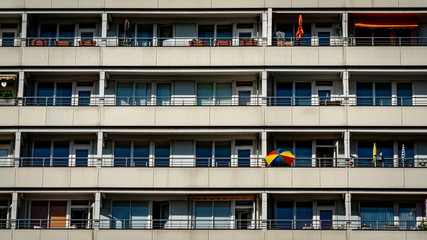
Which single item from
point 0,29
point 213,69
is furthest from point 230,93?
point 0,29

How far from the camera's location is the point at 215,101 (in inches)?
1847

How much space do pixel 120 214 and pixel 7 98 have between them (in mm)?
7992

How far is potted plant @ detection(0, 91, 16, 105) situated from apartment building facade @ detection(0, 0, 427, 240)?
0.26 feet

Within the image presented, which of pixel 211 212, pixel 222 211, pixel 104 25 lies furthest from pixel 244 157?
pixel 104 25

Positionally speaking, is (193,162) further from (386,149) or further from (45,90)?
(386,149)

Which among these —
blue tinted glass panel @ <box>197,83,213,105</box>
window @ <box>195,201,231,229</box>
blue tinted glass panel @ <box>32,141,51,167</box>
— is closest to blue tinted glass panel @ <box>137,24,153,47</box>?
blue tinted glass panel @ <box>197,83,213,105</box>

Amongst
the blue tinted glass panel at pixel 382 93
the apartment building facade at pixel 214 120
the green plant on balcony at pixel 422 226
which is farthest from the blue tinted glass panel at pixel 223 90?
the green plant on balcony at pixel 422 226

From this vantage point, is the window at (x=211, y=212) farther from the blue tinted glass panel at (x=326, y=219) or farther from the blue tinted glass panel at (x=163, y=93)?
the blue tinted glass panel at (x=163, y=93)

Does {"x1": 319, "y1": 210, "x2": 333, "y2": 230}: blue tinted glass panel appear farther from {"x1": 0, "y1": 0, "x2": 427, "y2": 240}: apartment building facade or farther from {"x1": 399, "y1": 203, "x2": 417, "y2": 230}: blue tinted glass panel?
{"x1": 399, "y1": 203, "x2": 417, "y2": 230}: blue tinted glass panel

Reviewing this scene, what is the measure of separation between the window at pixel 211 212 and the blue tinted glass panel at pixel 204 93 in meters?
5.13

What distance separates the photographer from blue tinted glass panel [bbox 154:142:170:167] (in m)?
46.1

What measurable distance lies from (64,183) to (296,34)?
13729 millimetres

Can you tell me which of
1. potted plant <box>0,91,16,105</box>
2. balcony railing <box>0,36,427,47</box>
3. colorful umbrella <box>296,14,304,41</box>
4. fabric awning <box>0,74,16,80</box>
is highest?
colorful umbrella <box>296,14,304,41</box>

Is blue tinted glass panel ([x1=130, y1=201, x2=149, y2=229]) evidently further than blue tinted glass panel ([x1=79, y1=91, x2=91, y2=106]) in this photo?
No
